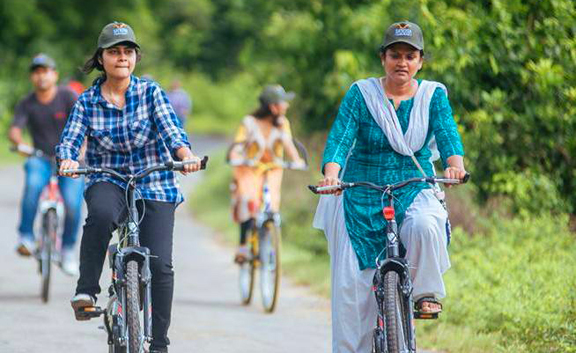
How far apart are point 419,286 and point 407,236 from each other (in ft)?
0.83

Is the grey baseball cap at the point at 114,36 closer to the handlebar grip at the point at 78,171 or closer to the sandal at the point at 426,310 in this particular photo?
the handlebar grip at the point at 78,171

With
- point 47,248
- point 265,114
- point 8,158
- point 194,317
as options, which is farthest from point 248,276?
point 8,158

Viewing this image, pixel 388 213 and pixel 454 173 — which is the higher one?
pixel 454 173

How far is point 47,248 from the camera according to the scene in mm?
10203

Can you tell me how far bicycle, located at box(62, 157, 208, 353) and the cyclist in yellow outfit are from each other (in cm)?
436

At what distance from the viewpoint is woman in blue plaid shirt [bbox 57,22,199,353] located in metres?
6.36

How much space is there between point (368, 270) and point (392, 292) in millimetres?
371

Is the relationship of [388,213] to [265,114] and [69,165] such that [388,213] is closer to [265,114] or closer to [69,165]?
[69,165]

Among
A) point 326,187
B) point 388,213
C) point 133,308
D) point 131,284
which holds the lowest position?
point 133,308

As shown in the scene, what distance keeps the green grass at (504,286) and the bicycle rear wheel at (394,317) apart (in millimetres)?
1575

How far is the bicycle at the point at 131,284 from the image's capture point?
19.6 feet

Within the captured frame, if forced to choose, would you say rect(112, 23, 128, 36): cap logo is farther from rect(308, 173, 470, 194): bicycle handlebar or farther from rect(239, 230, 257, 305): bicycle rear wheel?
rect(239, 230, 257, 305): bicycle rear wheel

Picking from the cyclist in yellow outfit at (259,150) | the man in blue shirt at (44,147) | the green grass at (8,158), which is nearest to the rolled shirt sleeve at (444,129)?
the cyclist in yellow outfit at (259,150)

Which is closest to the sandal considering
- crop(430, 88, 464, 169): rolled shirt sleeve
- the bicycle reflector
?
the bicycle reflector
